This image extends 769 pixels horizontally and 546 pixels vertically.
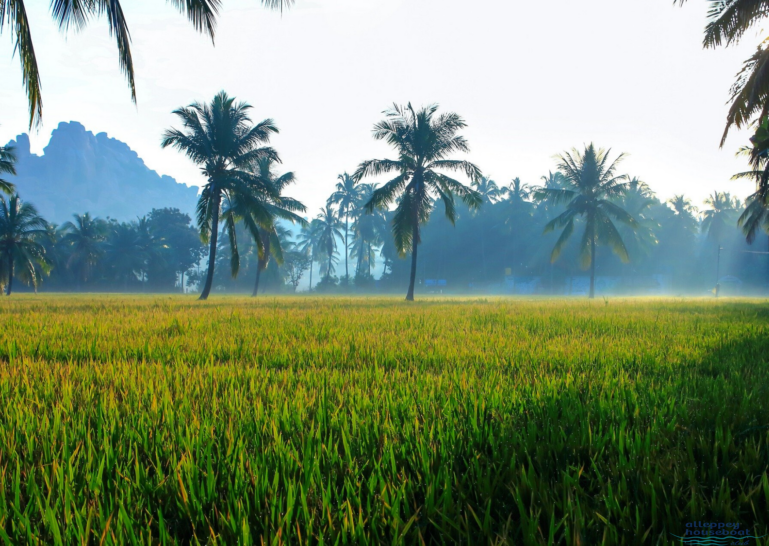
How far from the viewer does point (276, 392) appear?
227 centimetres

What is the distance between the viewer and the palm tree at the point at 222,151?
17.4 meters

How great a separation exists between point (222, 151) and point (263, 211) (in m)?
3.38

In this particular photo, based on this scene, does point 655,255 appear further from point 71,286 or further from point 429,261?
point 71,286

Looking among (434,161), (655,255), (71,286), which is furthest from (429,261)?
(71,286)

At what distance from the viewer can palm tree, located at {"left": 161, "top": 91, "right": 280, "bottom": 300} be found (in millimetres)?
17438

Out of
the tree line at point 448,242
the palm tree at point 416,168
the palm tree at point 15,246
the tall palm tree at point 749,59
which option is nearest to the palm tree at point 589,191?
the tree line at point 448,242

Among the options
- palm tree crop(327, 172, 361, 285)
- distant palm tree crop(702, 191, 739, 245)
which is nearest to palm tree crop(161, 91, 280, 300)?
palm tree crop(327, 172, 361, 285)

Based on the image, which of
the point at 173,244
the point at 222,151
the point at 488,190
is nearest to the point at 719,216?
the point at 488,190

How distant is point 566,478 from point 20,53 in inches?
301

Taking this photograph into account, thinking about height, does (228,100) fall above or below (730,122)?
above

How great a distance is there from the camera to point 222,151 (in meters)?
18.2

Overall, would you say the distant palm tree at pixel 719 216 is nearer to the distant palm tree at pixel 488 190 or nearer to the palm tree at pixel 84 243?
the distant palm tree at pixel 488 190

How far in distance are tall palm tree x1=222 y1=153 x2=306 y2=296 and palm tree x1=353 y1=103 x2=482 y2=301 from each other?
14.3 feet

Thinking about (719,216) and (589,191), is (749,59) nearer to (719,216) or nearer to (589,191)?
(589,191)
